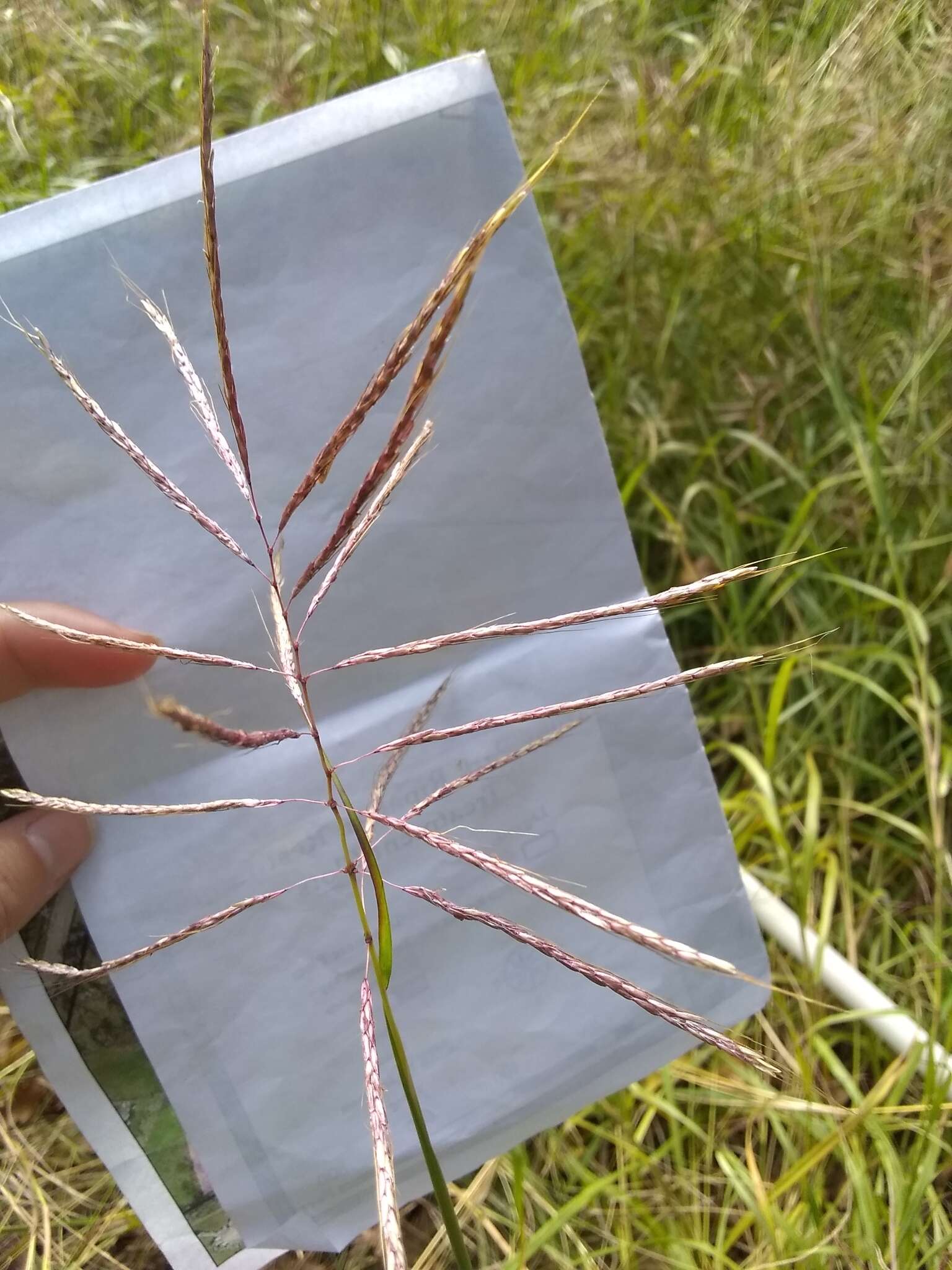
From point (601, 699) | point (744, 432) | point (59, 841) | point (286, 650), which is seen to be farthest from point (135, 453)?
point (744, 432)

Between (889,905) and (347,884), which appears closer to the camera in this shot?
(347,884)

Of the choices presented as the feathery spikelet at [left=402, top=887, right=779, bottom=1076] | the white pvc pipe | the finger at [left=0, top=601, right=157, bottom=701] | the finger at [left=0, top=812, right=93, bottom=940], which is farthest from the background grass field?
the feathery spikelet at [left=402, top=887, right=779, bottom=1076]

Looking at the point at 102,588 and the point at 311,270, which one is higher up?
the point at 311,270

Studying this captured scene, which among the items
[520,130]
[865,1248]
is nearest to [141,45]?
[520,130]

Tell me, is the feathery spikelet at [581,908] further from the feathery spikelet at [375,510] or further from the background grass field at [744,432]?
the background grass field at [744,432]

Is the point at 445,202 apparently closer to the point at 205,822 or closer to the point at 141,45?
the point at 141,45

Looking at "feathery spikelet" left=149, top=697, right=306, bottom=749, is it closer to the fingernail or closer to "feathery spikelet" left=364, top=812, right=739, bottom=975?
"feathery spikelet" left=364, top=812, right=739, bottom=975

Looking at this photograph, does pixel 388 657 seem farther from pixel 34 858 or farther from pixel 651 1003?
pixel 34 858
